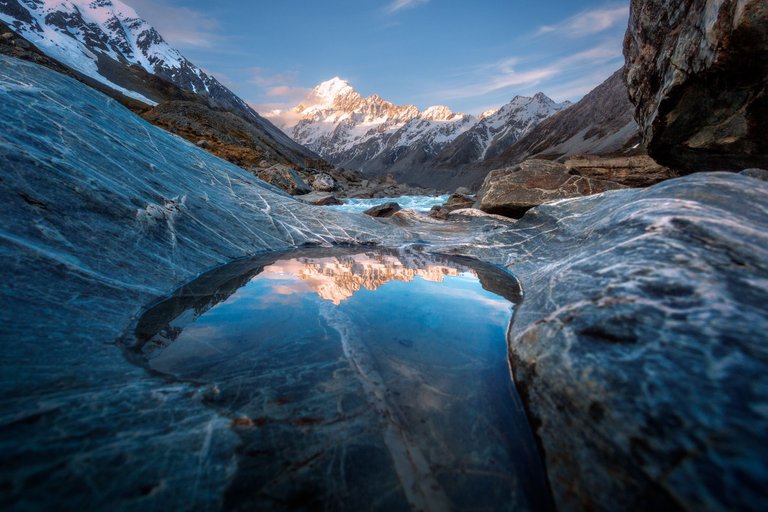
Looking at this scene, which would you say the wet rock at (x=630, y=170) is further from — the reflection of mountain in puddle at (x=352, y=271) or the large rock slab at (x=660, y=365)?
the large rock slab at (x=660, y=365)

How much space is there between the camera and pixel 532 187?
933 centimetres

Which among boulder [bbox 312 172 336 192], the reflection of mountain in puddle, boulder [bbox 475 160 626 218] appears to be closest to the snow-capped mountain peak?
boulder [bbox 312 172 336 192]

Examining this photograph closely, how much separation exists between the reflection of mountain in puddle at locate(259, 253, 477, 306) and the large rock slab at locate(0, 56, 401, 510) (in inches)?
35.7

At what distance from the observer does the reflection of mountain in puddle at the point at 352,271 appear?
13.1 feet

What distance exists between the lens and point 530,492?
144 cm

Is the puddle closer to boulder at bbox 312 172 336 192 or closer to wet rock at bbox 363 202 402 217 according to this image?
wet rock at bbox 363 202 402 217

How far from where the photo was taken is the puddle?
1445 millimetres

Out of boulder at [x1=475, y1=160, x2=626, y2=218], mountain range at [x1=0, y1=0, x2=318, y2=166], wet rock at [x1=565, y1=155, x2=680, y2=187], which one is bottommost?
boulder at [x1=475, y1=160, x2=626, y2=218]

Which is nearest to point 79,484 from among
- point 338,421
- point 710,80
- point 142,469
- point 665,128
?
point 142,469

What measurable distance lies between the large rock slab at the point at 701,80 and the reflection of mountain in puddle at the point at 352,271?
5.42 meters

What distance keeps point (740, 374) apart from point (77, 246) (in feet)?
14.8

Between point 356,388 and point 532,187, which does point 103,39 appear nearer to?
point 532,187

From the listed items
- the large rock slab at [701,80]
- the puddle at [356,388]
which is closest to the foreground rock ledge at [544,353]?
the puddle at [356,388]

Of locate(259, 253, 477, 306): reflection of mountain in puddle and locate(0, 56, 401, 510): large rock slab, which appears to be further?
locate(259, 253, 477, 306): reflection of mountain in puddle
